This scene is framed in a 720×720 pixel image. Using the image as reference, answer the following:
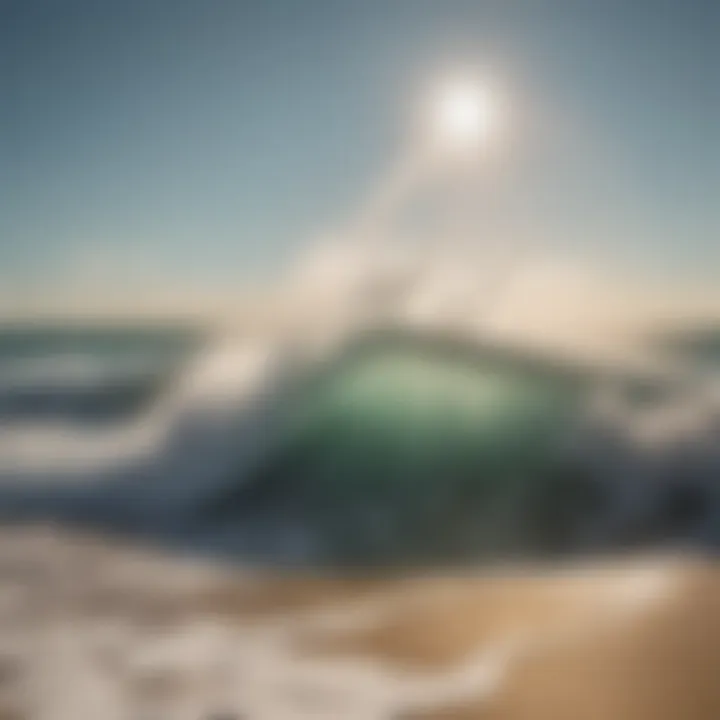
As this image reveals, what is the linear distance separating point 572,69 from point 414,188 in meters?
0.36

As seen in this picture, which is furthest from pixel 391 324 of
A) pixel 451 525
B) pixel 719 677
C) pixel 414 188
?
pixel 719 677

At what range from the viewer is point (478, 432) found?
4.76 feet

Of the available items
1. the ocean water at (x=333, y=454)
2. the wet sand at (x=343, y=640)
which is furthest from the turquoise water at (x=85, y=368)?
the wet sand at (x=343, y=640)

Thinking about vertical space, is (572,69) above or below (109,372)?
above

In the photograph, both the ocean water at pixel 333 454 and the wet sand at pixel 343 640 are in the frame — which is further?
the ocean water at pixel 333 454

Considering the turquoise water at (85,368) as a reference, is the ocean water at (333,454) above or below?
below

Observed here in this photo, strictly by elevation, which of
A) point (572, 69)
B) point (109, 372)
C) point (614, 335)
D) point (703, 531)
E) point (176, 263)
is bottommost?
point (703, 531)

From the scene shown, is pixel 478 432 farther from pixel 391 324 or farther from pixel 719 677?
pixel 719 677

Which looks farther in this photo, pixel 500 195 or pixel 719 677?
pixel 500 195

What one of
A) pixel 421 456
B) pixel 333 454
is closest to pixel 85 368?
pixel 333 454

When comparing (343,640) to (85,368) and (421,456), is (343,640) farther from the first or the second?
(85,368)

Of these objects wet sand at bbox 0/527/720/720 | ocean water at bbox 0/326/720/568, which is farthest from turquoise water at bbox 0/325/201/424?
wet sand at bbox 0/527/720/720

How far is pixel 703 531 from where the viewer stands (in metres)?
1.44

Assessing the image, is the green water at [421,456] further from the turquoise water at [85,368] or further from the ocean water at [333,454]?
the turquoise water at [85,368]
